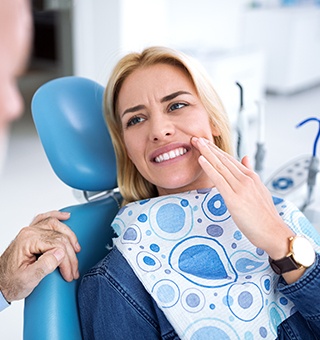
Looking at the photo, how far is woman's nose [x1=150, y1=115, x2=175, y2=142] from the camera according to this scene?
1060mm

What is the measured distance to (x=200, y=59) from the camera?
3.42m

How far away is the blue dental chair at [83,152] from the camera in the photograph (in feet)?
3.77

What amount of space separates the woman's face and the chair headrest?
0.12 m

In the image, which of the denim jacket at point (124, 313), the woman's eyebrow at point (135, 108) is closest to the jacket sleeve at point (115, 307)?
the denim jacket at point (124, 313)

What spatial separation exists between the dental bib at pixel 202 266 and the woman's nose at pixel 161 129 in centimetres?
15

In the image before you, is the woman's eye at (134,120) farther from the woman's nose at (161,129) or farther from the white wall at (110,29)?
the white wall at (110,29)

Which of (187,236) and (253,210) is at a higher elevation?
(253,210)

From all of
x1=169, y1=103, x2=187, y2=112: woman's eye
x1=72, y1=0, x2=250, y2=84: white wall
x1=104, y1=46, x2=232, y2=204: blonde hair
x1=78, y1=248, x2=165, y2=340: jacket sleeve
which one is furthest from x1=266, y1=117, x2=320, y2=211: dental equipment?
x1=72, y1=0, x2=250, y2=84: white wall

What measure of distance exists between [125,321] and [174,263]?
16cm

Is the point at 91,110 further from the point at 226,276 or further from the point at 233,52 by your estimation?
the point at 233,52

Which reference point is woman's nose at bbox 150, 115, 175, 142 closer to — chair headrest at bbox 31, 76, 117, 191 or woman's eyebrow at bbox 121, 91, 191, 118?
woman's eyebrow at bbox 121, 91, 191, 118

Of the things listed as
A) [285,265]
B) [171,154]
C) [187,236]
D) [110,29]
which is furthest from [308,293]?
[110,29]

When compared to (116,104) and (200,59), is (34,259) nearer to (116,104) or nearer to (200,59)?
(116,104)

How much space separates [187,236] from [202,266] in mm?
84
